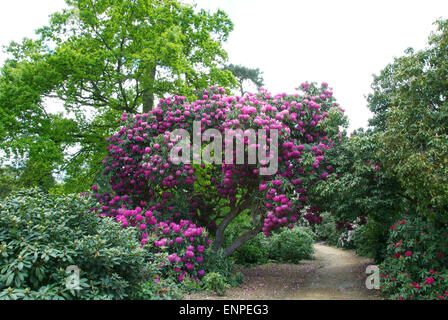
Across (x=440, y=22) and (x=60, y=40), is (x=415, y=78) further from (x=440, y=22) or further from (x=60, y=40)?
(x=60, y=40)

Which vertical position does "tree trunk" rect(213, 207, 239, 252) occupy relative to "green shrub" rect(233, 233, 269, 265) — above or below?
above

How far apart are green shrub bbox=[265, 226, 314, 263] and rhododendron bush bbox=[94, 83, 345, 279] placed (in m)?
3.76

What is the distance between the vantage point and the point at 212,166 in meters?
8.36

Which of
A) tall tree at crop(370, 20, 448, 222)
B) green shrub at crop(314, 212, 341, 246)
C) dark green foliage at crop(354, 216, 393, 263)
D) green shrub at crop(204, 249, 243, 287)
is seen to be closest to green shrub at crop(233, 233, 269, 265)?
green shrub at crop(204, 249, 243, 287)

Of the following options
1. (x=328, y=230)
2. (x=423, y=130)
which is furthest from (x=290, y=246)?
(x=423, y=130)

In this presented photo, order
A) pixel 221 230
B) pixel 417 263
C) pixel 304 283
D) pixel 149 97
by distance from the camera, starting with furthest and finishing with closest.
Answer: pixel 149 97, pixel 221 230, pixel 304 283, pixel 417 263

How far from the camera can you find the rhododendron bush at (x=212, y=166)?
21.3 ft

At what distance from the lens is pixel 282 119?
707 cm

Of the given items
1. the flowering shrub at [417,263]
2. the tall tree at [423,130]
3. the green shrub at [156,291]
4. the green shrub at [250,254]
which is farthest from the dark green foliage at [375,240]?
the green shrub at [156,291]

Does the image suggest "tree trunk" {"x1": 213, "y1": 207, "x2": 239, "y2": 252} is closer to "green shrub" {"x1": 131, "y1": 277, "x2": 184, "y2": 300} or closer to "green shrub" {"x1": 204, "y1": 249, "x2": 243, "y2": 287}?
"green shrub" {"x1": 204, "y1": 249, "x2": 243, "y2": 287}

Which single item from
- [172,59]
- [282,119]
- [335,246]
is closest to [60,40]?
[172,59]

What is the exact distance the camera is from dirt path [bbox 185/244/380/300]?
20.6 feet

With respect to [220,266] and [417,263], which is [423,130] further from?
[220,266]

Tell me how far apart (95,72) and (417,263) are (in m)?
9.55
